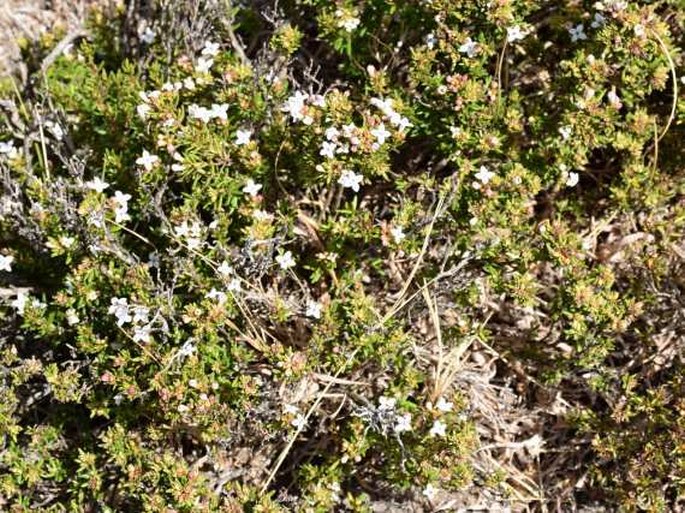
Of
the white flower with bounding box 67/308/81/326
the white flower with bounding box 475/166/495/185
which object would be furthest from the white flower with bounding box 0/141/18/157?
the white flower with bounding box 475/166/495/185

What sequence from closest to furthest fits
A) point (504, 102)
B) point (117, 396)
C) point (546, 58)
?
point (117, 396) → point (504, 102) → point (546, 58)

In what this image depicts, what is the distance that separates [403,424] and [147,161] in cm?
169

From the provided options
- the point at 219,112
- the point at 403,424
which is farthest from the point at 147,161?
the point at 403,424

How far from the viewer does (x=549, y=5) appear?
15.7 feet

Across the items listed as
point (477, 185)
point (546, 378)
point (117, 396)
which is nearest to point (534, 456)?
point (546, 378)

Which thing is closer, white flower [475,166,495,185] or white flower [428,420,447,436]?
white flower [428,420,447,436]

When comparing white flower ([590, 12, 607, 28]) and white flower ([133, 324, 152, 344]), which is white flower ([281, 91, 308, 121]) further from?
white flower ([590, 12, 607, 28])

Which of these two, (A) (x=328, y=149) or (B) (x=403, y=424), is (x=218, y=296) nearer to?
(A) (x=328, y=149)

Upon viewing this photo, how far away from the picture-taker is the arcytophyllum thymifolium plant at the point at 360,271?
13.4 feet

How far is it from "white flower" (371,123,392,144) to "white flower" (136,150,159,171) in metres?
1.03

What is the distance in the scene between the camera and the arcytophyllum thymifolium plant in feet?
13.4

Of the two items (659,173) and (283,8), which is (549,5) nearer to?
(659,173)

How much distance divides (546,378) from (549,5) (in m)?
2.03

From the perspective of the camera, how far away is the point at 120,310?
3939 millimetres
